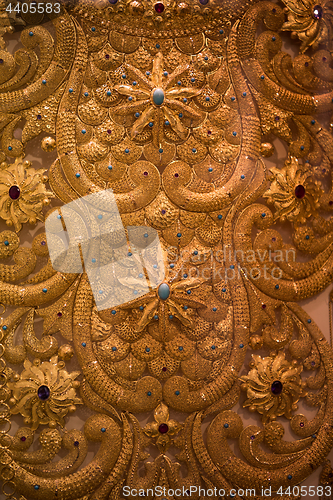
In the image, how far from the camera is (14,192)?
142 centimetres

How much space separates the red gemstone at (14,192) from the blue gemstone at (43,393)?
0.61 metres

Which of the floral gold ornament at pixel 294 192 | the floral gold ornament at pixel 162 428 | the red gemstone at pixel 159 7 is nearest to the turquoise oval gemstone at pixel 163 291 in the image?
the floral gold ornament at pixel 162 428

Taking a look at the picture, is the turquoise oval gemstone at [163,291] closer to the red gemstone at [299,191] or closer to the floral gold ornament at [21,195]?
the floral gold ornament at [21,195]

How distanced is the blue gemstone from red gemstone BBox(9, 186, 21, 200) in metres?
0.61

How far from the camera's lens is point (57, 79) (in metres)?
1.44

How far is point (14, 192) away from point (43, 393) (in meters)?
0.65

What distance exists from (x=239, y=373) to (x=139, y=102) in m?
0.97

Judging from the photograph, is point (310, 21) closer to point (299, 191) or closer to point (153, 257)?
point (299, 191)

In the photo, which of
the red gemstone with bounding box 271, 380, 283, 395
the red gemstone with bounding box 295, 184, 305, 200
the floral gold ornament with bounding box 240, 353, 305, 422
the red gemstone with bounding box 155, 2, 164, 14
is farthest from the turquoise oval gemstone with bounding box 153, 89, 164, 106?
the red gemstone with bounding box 271, 380, 283, 395

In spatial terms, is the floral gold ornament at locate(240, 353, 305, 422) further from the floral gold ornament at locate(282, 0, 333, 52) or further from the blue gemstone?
the floral gold ornament at locate(282, 0, 333, 52)

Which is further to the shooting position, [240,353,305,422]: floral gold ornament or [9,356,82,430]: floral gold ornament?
[240,353,305,422]: floral gold ornament

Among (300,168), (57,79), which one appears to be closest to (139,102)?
(57,79)

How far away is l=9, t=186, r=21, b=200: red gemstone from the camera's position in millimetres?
1418

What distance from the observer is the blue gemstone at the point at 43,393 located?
54.9 inches
